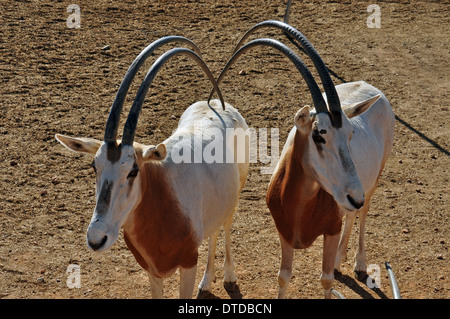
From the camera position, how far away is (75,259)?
6.77 m

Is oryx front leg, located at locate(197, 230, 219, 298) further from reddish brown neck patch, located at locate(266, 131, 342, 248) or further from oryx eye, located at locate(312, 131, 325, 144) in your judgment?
oryx eye, located at locate(312, 131, 325, 144)

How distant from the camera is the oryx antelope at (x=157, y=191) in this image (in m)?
4.27

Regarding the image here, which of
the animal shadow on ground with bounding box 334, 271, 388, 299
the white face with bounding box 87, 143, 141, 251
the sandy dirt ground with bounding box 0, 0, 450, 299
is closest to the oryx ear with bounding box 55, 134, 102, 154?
the white face with bounding box 87, 143, 141, 251

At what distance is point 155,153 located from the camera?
4441mm

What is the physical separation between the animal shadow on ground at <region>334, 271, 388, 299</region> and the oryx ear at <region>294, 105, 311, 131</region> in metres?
2.51

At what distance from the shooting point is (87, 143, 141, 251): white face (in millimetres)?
4148

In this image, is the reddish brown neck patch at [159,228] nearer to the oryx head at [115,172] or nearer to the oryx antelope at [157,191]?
the oryx antelope at [157,191]

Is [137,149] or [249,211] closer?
[137,149]

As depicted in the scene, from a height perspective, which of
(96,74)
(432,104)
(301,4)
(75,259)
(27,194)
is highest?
(301,4)

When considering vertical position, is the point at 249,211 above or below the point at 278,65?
below

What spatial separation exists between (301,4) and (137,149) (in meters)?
11.9

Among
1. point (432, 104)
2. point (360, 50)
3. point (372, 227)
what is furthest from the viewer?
point (360, 50)
